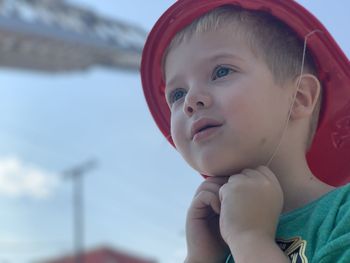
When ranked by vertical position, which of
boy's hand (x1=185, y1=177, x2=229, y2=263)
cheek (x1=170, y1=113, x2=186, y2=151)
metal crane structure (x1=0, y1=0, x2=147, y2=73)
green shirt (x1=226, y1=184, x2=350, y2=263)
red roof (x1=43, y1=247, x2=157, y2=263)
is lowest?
green shirt (x1=226, y1=184, x2=350, y2=263)

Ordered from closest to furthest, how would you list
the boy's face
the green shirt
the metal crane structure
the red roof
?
the green shirt → the boy's face → the metal crane structure → the red roof

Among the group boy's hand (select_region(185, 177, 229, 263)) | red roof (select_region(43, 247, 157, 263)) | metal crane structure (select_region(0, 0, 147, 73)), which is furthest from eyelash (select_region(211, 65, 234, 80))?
red roof (select_region(43, 247, 157, 263))

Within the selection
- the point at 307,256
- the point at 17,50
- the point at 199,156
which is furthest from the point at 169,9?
the point at 17,50

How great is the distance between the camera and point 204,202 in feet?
2.32

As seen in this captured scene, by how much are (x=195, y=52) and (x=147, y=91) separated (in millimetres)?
163

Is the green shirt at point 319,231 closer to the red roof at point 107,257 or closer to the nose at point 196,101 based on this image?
the nose at point 196,101

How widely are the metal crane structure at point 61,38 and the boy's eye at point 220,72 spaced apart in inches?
326

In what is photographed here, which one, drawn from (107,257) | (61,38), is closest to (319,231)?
(61,38)

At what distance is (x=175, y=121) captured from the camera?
28.6 inches

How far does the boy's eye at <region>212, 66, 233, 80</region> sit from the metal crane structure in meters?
8.28

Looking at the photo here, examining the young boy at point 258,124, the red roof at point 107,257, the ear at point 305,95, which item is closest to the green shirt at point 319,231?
the young boy at point 258,124

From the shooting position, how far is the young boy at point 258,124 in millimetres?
625

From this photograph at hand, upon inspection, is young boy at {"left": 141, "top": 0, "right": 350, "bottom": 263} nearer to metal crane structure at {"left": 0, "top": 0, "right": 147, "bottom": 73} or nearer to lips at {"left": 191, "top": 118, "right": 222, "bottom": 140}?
lips at {"left": 191, "top": 118, "right": 222, "bottom": 140}

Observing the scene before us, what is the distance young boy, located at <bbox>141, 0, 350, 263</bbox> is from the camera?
2.05 ft
